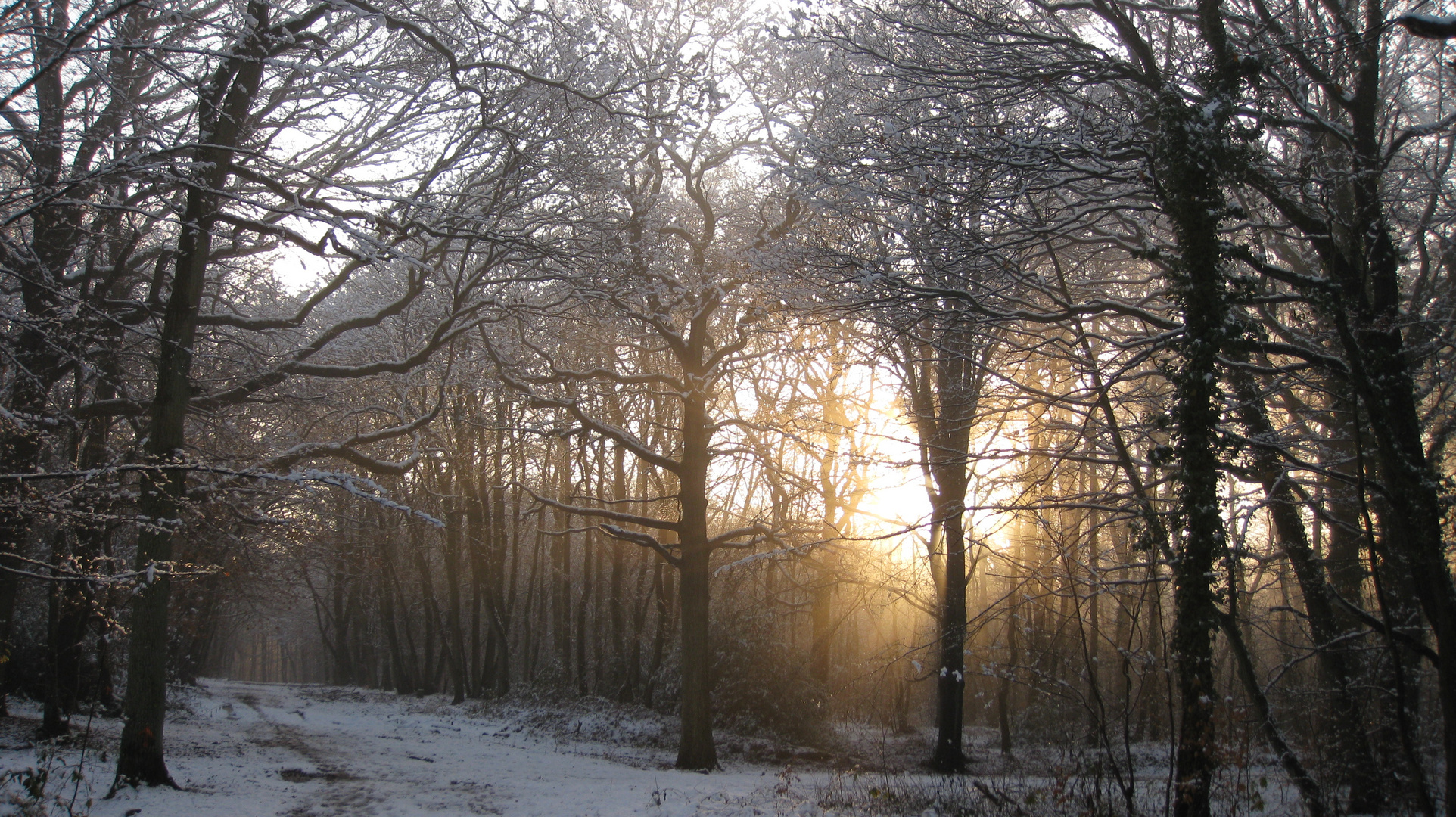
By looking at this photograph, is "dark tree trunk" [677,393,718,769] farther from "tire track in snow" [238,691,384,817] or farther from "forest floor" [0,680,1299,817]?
"tire track in snow" [238,691,384,817]

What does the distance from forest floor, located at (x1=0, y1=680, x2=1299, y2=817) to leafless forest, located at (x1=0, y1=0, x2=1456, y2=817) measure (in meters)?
0.88

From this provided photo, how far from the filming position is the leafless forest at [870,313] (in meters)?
6.29

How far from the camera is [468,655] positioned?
43594 millimetres

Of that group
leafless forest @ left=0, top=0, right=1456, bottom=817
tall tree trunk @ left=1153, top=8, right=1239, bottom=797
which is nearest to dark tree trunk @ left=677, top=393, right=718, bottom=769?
leafless forest @ left=0, top=0, right=1456, bottom=817

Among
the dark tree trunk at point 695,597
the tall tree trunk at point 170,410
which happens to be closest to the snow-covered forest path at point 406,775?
the dark tree trunk at point 695,597

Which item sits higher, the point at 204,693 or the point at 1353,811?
the point at 1353,811

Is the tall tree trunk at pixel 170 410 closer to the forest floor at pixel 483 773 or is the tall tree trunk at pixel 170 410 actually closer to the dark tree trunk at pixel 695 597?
the forest floor at pixel 483 773

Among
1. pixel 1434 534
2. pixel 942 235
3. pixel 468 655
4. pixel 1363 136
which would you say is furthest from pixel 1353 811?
pixel 468 655

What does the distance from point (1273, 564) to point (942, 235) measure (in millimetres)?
6783

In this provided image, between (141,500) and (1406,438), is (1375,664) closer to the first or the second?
(1406,438)

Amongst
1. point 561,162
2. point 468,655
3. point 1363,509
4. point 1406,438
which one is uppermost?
point 561,162

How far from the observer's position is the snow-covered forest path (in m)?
8.74

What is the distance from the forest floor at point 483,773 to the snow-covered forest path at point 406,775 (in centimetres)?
4

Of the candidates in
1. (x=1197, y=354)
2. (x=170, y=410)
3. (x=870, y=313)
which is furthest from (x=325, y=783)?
(x=1197, y=354)
